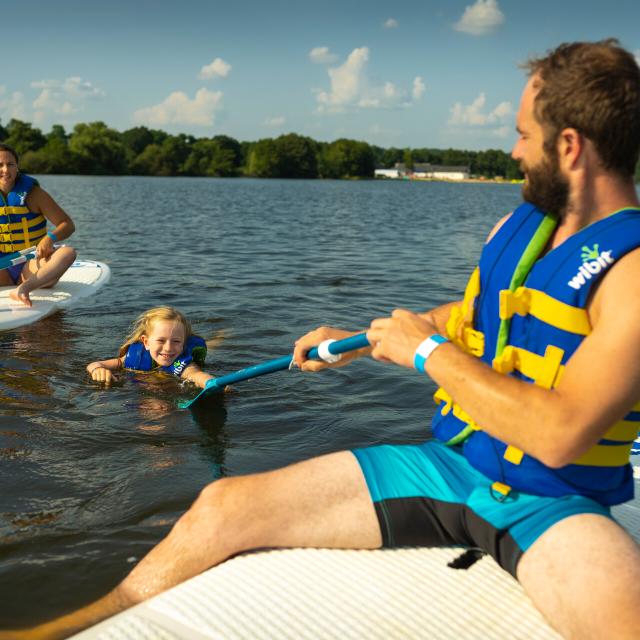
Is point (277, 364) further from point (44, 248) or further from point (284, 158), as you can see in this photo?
point (284, 158)

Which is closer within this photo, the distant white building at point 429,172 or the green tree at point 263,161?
the green tree at point 263,161

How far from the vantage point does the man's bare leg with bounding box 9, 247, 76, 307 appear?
7.27 meters

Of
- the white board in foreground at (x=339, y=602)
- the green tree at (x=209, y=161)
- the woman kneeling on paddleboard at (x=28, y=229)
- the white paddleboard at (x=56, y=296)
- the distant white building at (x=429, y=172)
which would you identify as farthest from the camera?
the distant white building at (x=429, y=172)

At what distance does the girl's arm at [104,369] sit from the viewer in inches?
209

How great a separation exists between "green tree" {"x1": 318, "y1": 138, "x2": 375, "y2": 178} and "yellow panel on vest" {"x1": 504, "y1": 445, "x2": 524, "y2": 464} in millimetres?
119585

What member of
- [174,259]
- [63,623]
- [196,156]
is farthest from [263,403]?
[196,156]

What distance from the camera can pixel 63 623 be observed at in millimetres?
2430

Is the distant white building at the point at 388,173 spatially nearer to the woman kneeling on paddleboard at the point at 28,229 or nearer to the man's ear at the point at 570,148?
the woman kneeling on paddleboard at the point at 28,229

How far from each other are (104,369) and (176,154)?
104 metres

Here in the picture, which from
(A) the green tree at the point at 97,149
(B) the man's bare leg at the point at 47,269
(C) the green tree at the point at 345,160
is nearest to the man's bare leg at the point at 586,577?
(B) the man's bare leg at the point at 47,269

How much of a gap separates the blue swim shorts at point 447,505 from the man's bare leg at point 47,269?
5657 millimetres

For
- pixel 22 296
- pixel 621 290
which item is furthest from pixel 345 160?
pixel 621 290

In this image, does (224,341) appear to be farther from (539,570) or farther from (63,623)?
(539,570)

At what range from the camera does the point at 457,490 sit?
7.38 ft
